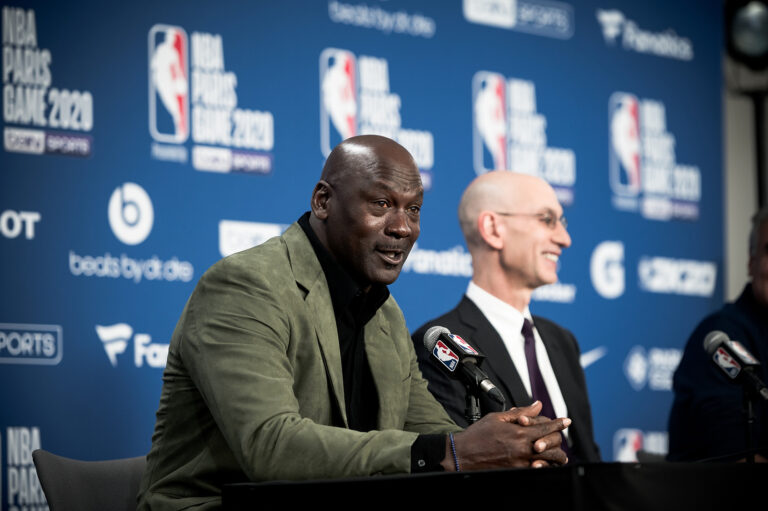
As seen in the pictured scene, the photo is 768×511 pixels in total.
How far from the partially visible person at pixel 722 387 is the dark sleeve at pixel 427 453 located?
2082 mm

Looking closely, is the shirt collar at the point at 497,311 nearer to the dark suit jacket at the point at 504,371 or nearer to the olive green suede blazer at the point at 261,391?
the dark suit jacket at the point at 504,371

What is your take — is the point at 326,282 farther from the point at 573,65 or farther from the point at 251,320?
the point at 573,65

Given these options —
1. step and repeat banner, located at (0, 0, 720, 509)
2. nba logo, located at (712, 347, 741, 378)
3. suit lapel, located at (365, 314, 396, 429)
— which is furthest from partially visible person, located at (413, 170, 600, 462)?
suit lapel, located at (365, 314, 396, 429)

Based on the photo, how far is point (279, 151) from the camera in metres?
4.79

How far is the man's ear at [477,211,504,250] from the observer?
4500mm

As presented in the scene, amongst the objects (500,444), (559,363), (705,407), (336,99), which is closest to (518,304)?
(559,363)

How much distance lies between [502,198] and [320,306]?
183cm

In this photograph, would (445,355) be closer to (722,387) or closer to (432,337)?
(432,337)

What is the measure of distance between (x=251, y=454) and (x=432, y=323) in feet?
5.39

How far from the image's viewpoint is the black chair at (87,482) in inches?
118

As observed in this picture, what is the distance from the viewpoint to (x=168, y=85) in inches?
176

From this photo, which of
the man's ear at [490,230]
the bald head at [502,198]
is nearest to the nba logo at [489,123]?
the bald head at [502,198]

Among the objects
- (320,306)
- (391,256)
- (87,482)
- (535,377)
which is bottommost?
(87,482)

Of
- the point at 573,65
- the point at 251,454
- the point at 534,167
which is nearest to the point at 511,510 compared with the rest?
the point at 251,454
